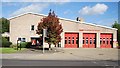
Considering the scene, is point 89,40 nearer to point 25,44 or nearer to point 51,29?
point 25,44

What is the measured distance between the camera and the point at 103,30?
57.2 meters

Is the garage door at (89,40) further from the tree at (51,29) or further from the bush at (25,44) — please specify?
the tree at (51,29)

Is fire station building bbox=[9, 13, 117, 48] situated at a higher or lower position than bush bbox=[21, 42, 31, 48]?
higher

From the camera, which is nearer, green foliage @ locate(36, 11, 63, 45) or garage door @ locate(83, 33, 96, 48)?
green foliage @ locate(36, 11, 63, 45)

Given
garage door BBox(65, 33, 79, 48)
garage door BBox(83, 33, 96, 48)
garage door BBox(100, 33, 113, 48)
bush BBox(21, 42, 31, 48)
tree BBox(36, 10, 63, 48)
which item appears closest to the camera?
tree BBox(36, 10, 63, 48)

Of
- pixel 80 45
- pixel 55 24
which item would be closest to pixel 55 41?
pixel 55 24

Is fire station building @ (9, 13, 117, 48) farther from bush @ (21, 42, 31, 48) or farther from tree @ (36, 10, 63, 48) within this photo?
tree @ (36, 10, 63, 48)

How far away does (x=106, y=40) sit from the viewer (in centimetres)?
5625

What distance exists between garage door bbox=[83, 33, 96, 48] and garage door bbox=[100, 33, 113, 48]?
1.64 metres

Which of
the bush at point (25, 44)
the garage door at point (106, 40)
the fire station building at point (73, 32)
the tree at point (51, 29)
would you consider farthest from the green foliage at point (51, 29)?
the garage door at point (106, 40)

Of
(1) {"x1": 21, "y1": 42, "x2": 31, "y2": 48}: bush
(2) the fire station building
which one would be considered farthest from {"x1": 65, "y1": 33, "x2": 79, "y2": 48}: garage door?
(1) {"x1": 21, "y1": 42, "x2": 31, "y2": 48}: bush

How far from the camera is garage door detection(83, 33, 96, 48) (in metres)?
55.7

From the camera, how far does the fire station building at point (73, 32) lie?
→ 55.5 m

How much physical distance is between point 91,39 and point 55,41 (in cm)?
1589
